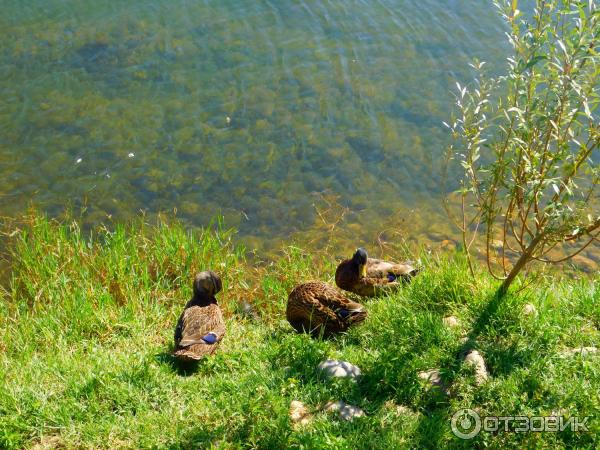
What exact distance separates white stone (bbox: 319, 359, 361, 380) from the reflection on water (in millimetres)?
3851

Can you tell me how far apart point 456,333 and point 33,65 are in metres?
9.80

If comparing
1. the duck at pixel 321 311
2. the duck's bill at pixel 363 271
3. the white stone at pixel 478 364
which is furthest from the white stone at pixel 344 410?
the duck's bill at pixel 363 271

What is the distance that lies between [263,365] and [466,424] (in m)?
1.80

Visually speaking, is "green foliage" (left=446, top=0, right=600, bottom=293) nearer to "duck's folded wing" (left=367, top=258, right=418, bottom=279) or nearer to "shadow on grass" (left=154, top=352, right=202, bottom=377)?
"duck's folded wing" (left=367, top=258, right=418, bottom=279)

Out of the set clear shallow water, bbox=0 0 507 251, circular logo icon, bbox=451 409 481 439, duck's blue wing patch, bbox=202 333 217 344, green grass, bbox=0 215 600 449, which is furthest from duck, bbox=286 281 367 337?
clear shallow water, bbox=0 0 507 251

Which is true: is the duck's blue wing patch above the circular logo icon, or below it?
below

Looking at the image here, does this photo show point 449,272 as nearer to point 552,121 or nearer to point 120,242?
point 552,121

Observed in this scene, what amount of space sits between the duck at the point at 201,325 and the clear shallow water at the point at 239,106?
2266 millimetres

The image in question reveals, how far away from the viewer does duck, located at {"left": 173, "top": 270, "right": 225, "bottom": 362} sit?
5.96 metres

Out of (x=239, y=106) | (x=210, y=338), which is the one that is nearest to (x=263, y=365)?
(x=210, y=338)

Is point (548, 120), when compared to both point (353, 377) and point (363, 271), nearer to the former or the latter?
point (353, 377)

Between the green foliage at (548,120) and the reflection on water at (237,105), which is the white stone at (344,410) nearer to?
the green foliage at (548,120)

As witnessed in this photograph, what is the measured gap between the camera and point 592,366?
518 cm

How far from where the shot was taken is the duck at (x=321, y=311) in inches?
256
